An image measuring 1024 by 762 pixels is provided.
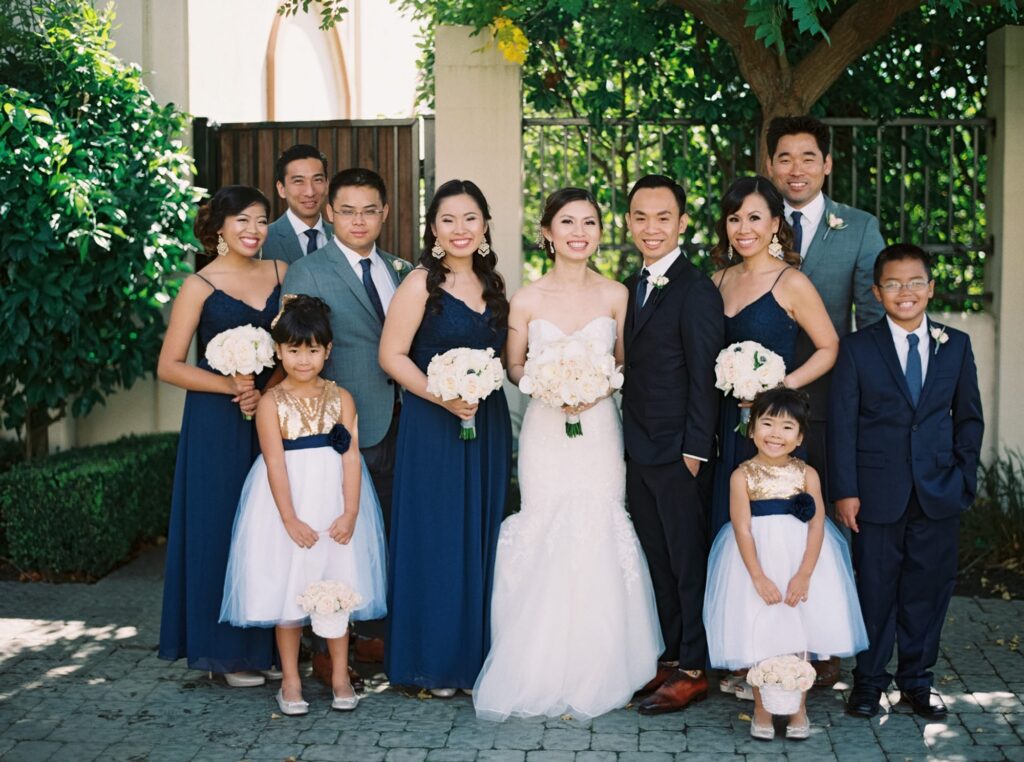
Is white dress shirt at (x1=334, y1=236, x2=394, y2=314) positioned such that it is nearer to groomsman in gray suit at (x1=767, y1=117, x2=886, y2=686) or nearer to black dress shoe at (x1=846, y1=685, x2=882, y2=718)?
groomsman in gray suit at (x1=767, y1=117, x2=886, y2=686)

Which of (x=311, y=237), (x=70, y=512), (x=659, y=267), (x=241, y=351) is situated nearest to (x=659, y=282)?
(x=659, y=267)

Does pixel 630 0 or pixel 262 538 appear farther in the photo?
pixel 630 0

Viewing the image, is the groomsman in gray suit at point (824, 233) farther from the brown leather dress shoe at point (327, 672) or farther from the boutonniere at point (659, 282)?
the brown leather dress shoe at point (327, 672)

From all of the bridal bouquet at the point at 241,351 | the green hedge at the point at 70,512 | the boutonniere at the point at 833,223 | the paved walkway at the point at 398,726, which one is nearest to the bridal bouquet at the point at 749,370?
the boutonniere at the point at 833,223

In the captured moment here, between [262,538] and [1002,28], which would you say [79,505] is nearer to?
[262,538]

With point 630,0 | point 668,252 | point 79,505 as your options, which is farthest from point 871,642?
point 79,505

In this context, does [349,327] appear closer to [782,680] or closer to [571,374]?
[571,374]

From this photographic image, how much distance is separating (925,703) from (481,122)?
4.75 metres

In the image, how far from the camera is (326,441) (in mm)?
5277

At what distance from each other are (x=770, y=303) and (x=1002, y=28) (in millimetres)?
4164

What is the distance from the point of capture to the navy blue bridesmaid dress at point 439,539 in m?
5.38

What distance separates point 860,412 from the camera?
5.17m

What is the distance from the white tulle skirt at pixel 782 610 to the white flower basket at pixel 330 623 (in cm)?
148

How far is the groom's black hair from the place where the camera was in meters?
4.89
